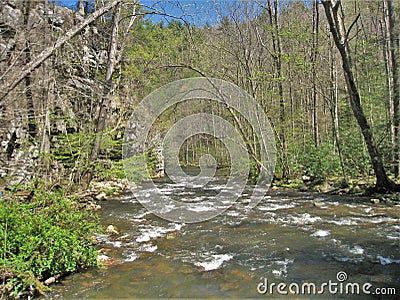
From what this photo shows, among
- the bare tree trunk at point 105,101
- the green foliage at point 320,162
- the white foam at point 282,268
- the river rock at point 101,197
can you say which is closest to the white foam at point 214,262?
the white foam at point 282,268

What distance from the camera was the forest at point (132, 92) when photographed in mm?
4652

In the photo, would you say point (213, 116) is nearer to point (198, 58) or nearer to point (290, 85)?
point (290, 85)

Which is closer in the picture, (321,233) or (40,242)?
(40,242)

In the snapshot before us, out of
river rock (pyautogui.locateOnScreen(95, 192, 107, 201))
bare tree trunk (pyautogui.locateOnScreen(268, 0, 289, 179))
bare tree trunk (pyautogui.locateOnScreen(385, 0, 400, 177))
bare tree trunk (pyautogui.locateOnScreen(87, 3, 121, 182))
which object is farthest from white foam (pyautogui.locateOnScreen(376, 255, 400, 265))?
bare tree trunk (pyautogui.locateOnScreen(268, 0, 289, 179))

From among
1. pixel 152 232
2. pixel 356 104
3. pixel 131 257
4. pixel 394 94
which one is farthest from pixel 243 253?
pixel 394 94

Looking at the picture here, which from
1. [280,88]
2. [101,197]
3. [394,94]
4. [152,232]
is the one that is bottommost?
[152,232]

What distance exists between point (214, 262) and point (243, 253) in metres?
0.67

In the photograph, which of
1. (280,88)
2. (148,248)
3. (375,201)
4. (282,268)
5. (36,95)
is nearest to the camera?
(282,268)

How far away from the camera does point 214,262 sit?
4973mm

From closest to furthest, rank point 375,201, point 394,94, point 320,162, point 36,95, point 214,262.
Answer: point 214,262 < point 36,95 < point 375,201 < point 394,94 < point 320,162

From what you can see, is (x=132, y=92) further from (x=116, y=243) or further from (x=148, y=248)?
(x=148, y=248)

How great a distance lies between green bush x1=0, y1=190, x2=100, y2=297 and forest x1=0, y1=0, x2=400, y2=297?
0.06 feet

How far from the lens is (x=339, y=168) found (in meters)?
13.6

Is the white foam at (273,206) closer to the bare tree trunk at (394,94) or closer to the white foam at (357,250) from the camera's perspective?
the white foam at (357,250)
